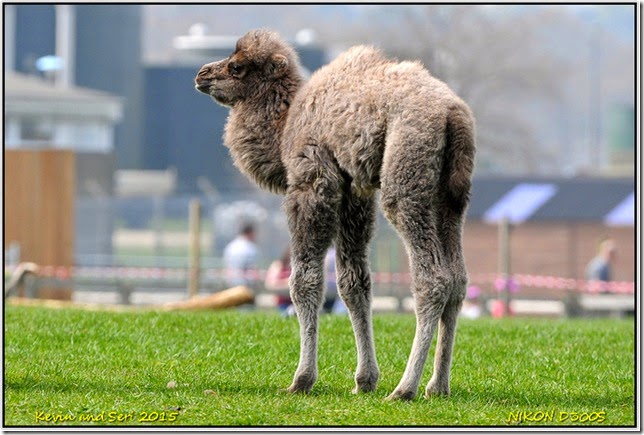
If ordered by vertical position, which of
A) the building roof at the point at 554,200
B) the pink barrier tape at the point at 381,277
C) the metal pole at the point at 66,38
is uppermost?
the metal pole at the point at 66,38

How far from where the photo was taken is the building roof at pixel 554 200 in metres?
32.9

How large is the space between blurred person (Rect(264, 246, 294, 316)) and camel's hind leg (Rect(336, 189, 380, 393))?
8.76 meters

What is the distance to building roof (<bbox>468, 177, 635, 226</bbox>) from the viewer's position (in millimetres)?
32906

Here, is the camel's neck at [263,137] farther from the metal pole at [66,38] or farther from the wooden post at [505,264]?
the metal pole at [66,38]

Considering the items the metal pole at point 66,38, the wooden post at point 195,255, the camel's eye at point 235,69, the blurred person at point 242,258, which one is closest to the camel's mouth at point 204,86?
the camel's eye at point 235,69

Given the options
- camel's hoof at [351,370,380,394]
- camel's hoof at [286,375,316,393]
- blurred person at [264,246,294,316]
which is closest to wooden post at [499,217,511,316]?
blurred person at [264,246,294,316]

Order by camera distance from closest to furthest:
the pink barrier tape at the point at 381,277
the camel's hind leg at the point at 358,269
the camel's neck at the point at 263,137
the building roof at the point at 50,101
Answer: the camel's hind leg at the point at 358,269, the camel's neck at the point at 263,137, the pink barrier tape at the point at 381,277, the building roof at the point at 50,101

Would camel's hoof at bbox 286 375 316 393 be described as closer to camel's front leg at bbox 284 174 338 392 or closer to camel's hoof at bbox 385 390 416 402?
camel's front leg at bbox 284 174 338 392

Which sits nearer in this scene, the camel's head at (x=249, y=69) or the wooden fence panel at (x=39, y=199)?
the camel's head at (x=249, y=69)

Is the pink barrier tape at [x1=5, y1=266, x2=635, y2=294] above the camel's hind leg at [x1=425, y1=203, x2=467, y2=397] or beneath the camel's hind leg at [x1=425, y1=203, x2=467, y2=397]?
beneath

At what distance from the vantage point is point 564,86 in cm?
11112

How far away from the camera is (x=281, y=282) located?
754 inches

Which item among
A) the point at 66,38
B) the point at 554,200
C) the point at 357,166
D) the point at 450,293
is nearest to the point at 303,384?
the point at 450,293

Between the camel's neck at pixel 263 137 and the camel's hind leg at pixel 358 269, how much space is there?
1.84 feet
